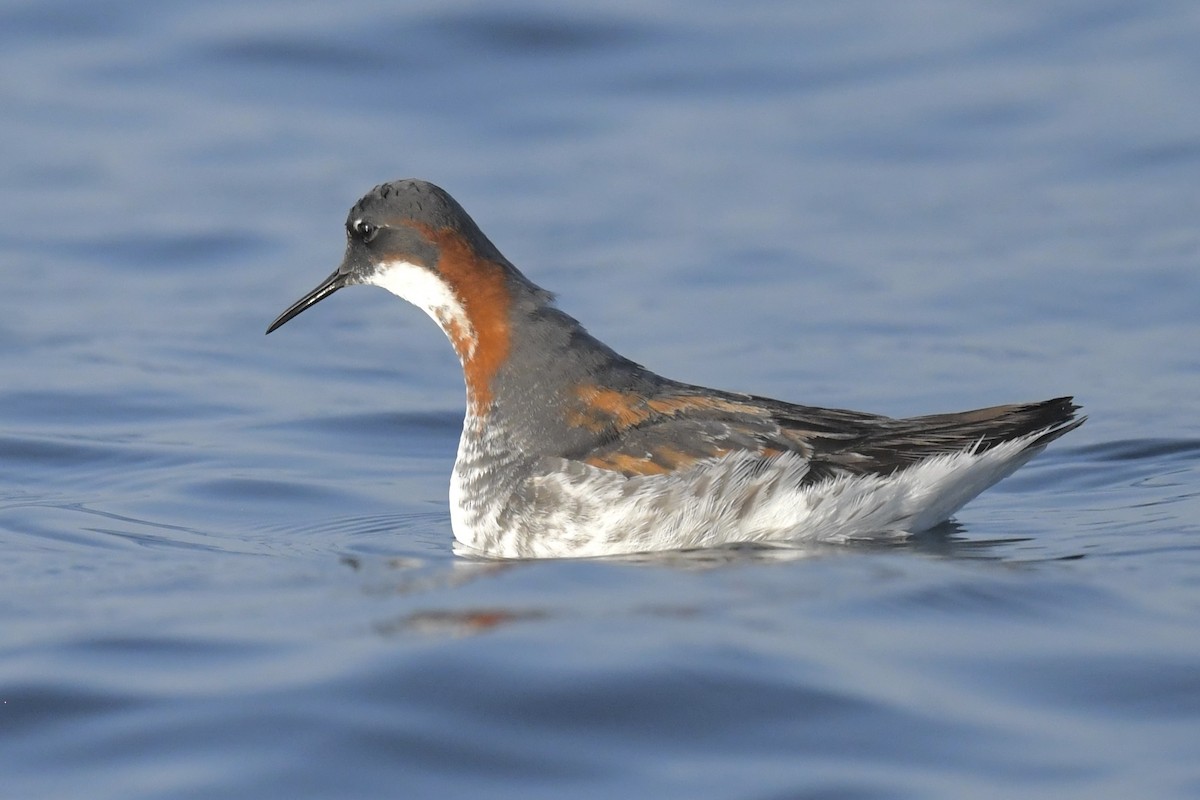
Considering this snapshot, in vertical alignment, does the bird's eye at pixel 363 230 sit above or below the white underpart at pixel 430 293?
above

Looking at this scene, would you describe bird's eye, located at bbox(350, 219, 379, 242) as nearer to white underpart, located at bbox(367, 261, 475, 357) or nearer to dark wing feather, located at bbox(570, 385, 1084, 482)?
white underpart, located at bbox(367, 261, 475, 357)

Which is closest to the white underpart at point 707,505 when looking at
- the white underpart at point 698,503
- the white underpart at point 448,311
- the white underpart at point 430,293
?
the white underpart at point 698,503

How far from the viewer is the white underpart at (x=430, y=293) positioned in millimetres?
8242

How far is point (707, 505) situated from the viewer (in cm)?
758

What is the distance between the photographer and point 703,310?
1273 cm

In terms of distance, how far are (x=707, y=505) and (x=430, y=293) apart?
1.61m

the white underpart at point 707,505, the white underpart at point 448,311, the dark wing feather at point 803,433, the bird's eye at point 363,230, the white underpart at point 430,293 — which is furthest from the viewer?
the bird's eye at point 363,230

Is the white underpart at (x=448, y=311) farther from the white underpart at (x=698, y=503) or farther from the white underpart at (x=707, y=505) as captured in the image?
the white underpart at (x=707, y=505)

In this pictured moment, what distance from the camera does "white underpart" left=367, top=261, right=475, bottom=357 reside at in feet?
27.0

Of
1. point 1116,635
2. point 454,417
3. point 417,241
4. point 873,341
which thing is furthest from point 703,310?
point 1116,635

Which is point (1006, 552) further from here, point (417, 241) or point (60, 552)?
point (60, 552)

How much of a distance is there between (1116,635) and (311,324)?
326 inches

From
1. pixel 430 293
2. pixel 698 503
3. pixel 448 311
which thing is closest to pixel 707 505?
pixel 698 503

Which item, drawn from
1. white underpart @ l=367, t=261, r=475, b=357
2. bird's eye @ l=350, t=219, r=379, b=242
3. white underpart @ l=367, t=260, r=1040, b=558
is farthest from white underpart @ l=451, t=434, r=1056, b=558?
bird's eye @ l=350, t=219, r=379, b=242
